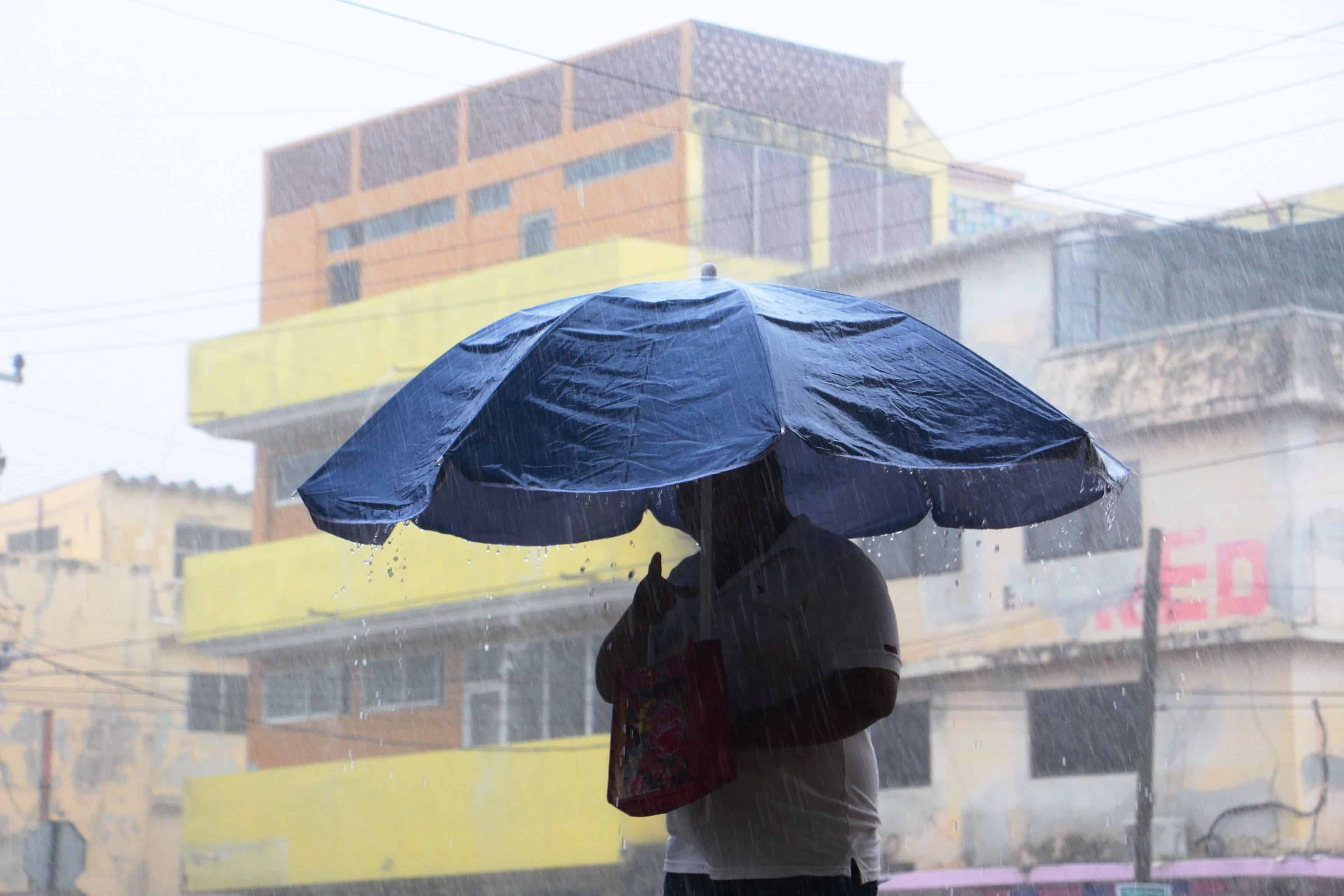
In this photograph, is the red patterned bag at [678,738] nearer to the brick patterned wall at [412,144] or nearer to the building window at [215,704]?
the brick patterned wall at [412,144]

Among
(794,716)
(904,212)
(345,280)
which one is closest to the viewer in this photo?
(794,716)

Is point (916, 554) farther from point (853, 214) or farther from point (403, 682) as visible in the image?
point (403, 682)

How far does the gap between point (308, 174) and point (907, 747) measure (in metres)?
13.7

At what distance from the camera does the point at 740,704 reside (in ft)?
8.86

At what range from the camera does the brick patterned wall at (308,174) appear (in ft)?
83.0

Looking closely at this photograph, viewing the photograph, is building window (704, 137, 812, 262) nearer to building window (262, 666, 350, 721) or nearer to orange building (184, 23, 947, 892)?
orange building (184, 23, 947, 892)

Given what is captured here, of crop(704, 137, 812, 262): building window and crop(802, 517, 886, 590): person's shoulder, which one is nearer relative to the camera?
crop(802, 517, 886, 590): person's shoulder

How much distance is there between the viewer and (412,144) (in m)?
24.6

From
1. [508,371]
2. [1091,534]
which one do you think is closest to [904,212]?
[1091,534]

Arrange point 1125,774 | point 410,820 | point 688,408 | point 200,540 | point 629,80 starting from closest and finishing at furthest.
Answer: point 688,408, point 1125,774, point 410,820, point 629,80, point 200,540

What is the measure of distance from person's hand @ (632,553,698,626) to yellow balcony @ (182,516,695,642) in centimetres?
1445

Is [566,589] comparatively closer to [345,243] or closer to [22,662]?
[345,243]

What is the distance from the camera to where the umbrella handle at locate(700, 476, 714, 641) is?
109 inches

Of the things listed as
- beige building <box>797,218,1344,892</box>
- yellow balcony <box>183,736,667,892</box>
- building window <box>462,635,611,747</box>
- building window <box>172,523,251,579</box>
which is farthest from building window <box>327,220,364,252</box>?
beige building <box>797,218,1344,892</box>
